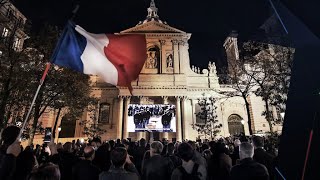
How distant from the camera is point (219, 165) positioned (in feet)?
16.0

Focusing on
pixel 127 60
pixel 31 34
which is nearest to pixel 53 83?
pixel 31 34

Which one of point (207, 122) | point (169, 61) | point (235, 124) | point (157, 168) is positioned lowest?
point (157, 168)

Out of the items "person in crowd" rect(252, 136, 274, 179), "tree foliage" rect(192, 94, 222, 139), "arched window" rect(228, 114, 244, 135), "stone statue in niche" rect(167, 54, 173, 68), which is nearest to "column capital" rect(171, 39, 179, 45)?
"stone statue in niche" rect(167, 54, 173, 68)

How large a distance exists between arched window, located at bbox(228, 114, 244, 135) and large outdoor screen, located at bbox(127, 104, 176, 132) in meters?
16.3

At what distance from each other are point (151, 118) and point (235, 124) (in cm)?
1933

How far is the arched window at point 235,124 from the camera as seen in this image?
3978cm

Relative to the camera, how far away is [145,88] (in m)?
38.8

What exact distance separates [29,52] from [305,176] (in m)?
20.3

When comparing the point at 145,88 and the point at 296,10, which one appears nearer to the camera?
the point at 296,10

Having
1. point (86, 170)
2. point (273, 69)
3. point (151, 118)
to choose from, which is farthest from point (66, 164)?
point (151, 118)

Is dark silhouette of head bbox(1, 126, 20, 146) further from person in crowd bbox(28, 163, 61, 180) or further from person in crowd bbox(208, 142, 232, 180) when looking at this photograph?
person in crowd bbox(208, 142, 232, 180)

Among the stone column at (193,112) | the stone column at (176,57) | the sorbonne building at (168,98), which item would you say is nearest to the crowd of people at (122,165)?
the sorbonne building at (168,98)

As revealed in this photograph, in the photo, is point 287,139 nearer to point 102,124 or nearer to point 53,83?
point 53,83

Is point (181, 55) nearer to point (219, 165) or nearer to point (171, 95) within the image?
point (171, 95)
